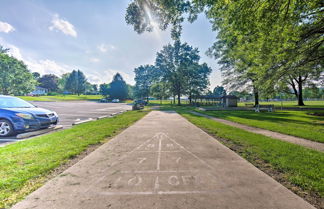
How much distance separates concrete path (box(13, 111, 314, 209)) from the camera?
7.59ft

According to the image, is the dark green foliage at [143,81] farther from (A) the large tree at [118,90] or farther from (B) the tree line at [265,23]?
(B) the tree line at [265,23]

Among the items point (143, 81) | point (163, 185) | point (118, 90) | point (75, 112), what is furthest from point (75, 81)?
Answer: point (163, 185)

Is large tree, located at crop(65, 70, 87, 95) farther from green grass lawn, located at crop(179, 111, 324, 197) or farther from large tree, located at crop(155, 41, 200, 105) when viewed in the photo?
green grass lawn, located at crop(179, 111, 324, 197)

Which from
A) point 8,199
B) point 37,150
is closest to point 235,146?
point 8,199

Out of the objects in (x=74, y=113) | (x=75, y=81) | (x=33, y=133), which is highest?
(x=75, y=81)

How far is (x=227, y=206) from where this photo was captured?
2.24 meters

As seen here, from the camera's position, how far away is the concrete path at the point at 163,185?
2312 millimetres

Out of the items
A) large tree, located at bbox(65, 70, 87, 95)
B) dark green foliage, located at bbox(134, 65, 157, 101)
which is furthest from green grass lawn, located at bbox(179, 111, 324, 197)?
Result: large tree, located at bbox(65, 70, 87, 95)

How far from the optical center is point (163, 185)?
286 cm

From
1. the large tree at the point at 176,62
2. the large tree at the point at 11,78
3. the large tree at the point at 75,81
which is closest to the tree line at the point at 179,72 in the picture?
the large tree at the point at 176,62

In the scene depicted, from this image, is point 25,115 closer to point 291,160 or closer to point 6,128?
point 6,128

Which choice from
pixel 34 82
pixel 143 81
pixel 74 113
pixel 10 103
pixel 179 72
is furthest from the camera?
pixel 143 81

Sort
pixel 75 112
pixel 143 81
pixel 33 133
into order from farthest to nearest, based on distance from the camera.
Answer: pixel 143 81 → pixel 75 112 → pixel 33 133

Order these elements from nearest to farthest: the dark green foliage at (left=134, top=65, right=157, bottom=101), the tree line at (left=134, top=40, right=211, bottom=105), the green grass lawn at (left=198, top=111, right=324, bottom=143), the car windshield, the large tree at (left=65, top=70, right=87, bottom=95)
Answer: the car windshield, the green grass lawn at (left=198, top=111, right=324, bottom=143), the tree line at (left=134, top=40, right=211, bottom=105), the dark green foliage at (left=134, top=65, right=157, bottom=101), the large tree at (left=65, top=70, right=87, bottom=95)
